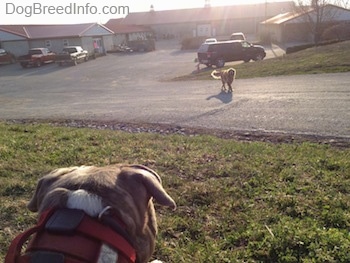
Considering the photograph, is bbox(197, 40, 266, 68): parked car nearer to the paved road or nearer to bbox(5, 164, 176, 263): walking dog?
the paved road

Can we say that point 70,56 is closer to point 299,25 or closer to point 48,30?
point 48,30

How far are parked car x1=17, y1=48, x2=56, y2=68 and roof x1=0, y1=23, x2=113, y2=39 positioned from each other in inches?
221

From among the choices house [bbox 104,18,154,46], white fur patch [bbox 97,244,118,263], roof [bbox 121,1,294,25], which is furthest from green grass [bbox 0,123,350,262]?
roof [bbox 121,1,294,25]

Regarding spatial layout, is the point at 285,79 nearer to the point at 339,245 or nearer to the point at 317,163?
the point at 317,163

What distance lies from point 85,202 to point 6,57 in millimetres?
44223

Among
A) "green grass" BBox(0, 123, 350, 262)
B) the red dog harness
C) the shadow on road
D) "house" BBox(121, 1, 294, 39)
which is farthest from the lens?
"house" BBox(121, 1, 294, 39)

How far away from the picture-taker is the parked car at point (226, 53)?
24559 mm

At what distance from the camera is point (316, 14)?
118ft

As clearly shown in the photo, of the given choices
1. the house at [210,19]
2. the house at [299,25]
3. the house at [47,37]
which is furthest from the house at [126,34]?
the house at [299,25]

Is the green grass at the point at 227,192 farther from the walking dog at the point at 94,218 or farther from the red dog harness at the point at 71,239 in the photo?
the red dog harness at the point at 71,239

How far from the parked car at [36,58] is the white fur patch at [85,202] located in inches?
1460

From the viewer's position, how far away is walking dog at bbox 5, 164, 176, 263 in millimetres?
1507

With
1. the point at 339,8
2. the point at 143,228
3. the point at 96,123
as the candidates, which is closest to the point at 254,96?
the point at 96,123

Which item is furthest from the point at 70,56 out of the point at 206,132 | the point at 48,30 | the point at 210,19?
the point at 210,19
